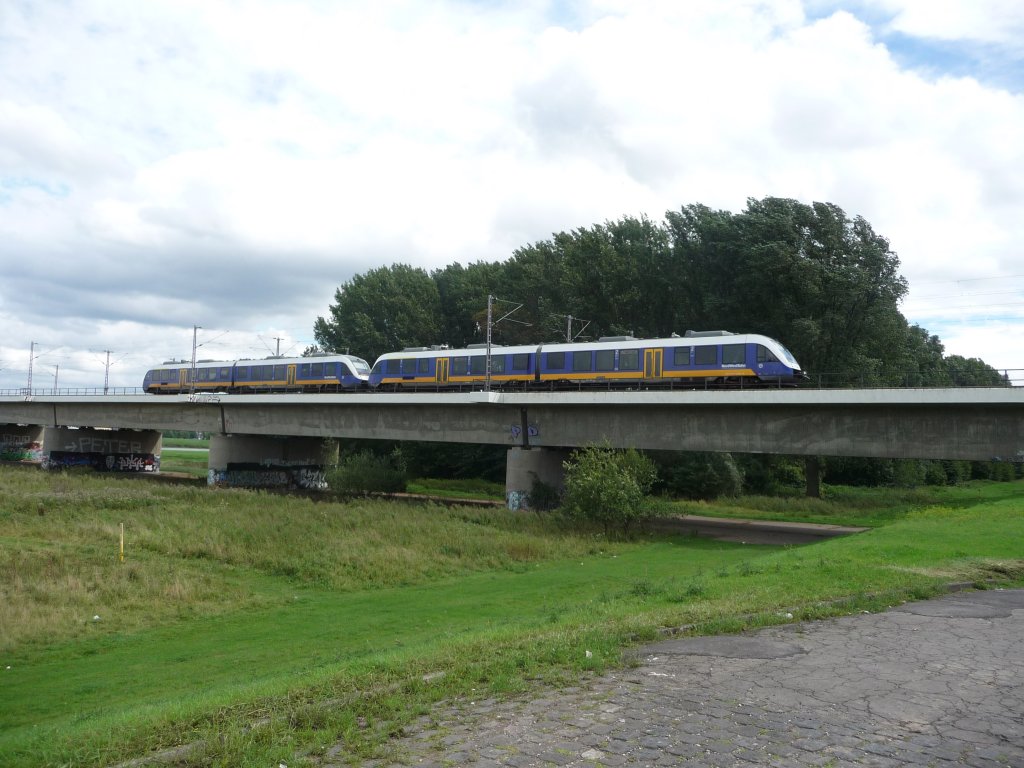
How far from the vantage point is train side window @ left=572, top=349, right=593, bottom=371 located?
4360cm

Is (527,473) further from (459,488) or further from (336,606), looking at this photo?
(459,488)

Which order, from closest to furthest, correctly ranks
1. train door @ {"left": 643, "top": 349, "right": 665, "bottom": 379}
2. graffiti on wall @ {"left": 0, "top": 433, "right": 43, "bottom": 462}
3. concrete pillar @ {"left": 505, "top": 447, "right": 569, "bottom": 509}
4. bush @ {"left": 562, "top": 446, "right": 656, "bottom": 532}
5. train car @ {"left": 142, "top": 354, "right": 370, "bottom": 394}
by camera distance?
bush @ {"left": 562, "top": 446, "right": 656, "bottom": 532} → train door @ {"left": 643, "top": 349, "right": 665, "bottom": 379} → concrete pillar @ {"left": 505, "top": 447, "right": 569, "bottom": 509} → train car @ {"left": 142, "top": 354, "right": 370, "bottom": 394} → graffiti on wall @ {"left": 0, "top": 433, "right": 43, "bottom": 462}

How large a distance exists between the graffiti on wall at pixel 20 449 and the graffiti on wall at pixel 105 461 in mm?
19691

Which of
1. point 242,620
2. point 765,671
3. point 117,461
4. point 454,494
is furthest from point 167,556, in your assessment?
point 117,461

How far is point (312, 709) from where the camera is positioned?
870 cm

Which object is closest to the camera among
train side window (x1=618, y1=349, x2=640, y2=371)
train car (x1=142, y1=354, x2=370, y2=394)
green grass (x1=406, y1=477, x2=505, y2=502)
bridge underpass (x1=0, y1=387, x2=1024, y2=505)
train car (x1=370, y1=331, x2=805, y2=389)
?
bridge underpass (x1=0, y1=387, x2=1024, y2=505)

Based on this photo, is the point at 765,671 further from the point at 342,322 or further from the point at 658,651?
the point at 342,322

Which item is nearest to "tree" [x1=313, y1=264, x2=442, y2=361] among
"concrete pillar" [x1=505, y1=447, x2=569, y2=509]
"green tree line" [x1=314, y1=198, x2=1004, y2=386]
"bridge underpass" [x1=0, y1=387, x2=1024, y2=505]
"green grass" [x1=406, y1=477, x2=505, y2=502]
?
"green tree line" [x1=314, y1=198, x2=1004, y2=386]

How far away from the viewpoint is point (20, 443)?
315 ft

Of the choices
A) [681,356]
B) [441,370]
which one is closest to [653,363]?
[681,356]

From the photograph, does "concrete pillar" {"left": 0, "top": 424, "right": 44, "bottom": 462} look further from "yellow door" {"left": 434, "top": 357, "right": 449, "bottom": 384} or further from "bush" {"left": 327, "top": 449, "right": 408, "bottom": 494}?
"yellow door" {"left": 434, "top": 357, "right": 449, "bottom": 384}

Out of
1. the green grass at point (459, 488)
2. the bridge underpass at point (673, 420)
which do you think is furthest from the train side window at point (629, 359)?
the green grass at point (459, 488)

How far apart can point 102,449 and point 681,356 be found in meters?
64.9

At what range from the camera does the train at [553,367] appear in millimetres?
38594
